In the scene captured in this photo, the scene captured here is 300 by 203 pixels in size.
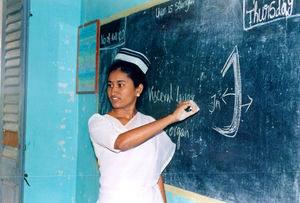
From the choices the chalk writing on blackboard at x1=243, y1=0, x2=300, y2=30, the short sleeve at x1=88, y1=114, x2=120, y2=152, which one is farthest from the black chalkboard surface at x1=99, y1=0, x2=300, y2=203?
the short sleeve at x1=88, y1=114, x2=120, y2=152

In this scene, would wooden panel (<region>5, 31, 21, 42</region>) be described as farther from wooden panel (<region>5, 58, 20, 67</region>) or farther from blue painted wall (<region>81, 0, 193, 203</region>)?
blue painted wall (<region>81, 0, 193, 203</region>)

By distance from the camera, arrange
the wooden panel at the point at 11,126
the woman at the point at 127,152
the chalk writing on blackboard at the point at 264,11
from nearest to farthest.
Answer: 1. the chalk writing on blackboard at the point at 264,11
2. the woman at the point at 127,152
3. the wooden panel at the point at 11,126

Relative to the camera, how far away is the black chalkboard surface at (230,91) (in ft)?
4.78

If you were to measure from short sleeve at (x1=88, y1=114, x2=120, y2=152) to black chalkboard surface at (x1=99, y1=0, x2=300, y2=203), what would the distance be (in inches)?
17.4

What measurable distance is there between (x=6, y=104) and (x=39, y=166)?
0.56 m

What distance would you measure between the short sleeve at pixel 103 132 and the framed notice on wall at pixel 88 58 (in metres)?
1.07

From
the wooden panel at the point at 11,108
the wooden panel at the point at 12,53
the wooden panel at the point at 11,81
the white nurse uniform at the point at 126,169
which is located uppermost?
Answer: the wooden panel at the point at 12,53

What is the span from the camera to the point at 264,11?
1535mm

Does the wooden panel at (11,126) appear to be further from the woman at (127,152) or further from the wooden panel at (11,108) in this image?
the woman at (127,152)

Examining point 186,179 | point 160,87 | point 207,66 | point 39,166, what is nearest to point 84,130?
point 39,166

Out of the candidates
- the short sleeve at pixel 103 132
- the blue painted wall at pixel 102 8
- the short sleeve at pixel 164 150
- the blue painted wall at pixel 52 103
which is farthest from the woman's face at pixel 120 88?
the blue painted wall at pixel 52 103

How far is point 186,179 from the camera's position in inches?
77.3

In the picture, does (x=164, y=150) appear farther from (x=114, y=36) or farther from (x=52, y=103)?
(x=52, y=103)

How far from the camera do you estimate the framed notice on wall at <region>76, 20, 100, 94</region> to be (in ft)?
9.30
